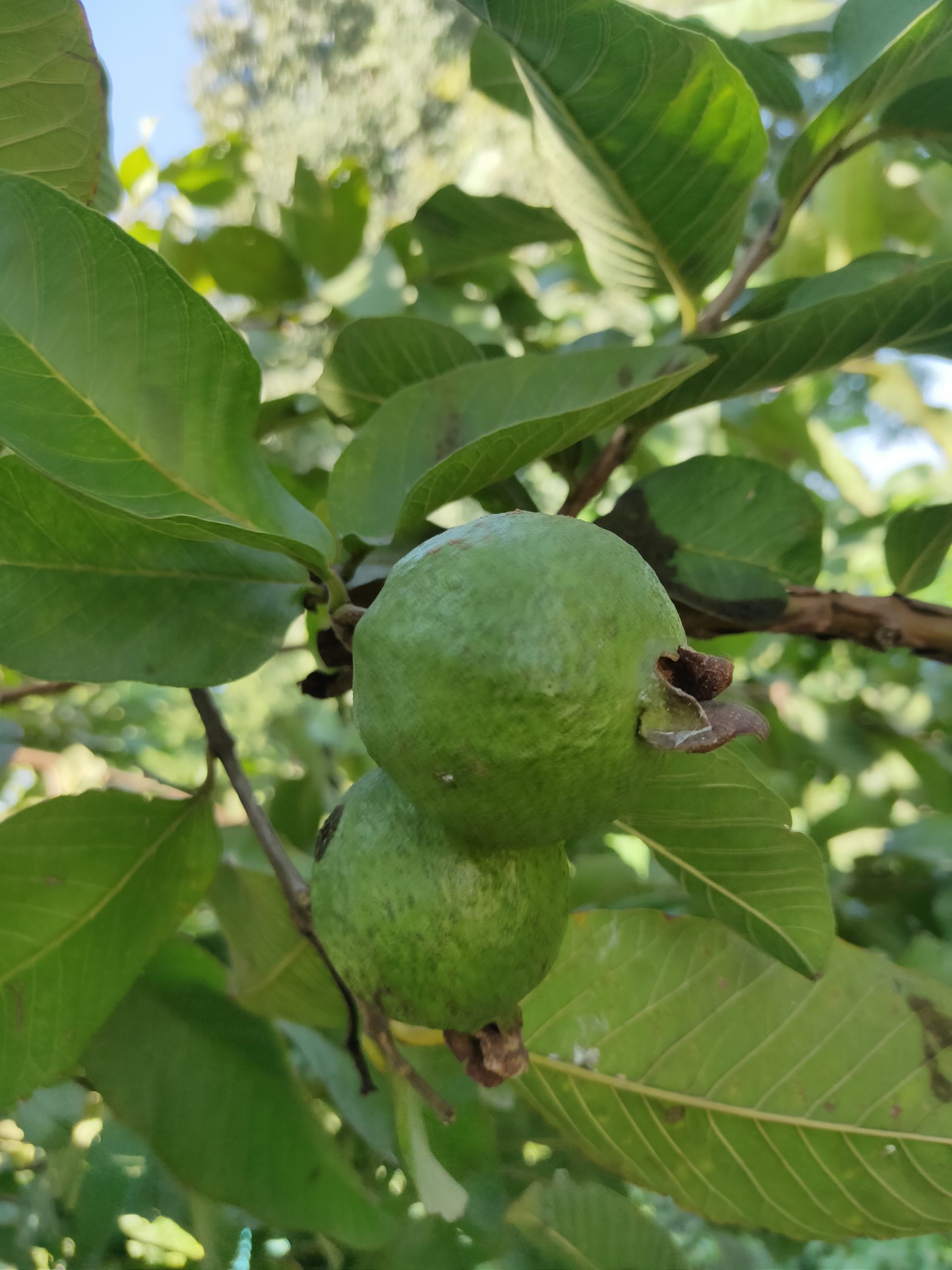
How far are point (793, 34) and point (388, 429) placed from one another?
63 centimetres

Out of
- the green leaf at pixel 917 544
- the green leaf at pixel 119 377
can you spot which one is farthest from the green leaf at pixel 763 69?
the green leaf at pixel 119 377

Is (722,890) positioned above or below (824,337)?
below

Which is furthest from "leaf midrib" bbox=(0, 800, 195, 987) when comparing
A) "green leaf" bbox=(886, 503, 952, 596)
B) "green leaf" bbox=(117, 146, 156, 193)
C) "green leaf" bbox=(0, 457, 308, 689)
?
"green leaf" bbox=(117, 146, 156, 193)

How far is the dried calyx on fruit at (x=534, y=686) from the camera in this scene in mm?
425

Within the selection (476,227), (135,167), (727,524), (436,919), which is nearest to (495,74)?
(476,227)

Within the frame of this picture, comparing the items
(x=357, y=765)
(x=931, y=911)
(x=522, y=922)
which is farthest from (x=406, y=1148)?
(x=357, y=765)

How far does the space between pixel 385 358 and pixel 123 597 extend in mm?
392

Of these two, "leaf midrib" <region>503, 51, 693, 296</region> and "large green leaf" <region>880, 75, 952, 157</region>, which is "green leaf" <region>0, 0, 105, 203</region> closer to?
"leaf midrib" <region>503, 51, 693, 296</region>

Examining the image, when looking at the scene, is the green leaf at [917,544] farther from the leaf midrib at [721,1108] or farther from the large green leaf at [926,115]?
the leaf midrib at [721,1108]

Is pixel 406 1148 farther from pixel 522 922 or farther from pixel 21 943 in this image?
→ pixel 21 943

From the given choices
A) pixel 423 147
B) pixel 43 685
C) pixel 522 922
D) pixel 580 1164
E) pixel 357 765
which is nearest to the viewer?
pixel 522 922

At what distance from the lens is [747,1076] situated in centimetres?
79

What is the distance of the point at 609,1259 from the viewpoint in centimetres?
82

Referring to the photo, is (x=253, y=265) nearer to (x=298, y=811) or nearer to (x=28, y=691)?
(x=28, y=691)
